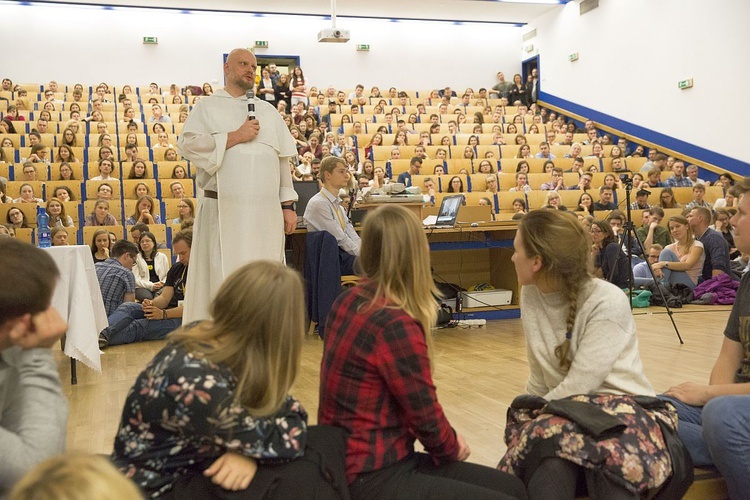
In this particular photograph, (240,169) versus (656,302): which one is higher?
(240,169)

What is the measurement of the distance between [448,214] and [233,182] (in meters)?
2.55

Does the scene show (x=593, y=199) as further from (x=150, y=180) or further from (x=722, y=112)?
(x=150, y=180)

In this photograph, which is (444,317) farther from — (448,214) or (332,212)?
(332,212)

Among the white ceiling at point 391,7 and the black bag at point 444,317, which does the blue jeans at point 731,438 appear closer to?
the black bag at point 444,317

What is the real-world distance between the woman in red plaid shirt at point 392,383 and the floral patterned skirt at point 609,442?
0.36 feet

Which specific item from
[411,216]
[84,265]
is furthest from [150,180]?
[411,216]

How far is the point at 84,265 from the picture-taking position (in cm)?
347

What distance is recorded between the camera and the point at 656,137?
11.5 metres

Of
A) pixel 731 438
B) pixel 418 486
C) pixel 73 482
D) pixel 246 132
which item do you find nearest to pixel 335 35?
pixel 246 132

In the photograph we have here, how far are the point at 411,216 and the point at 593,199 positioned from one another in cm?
834

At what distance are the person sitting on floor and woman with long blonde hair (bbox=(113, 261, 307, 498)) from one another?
11.7 ft

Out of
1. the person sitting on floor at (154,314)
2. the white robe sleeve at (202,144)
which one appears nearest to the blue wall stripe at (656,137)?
the person sitting on floor at (154,314)

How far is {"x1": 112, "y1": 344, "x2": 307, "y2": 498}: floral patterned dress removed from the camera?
1.17 meters

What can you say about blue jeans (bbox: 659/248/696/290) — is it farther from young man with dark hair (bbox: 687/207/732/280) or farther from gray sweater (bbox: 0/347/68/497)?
gray sweater (bbox: 0/347/68/497)
